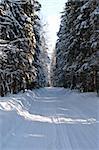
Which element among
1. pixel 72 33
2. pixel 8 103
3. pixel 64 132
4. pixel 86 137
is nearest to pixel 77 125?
pixel 64 132

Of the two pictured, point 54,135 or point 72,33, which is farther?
point 72,33

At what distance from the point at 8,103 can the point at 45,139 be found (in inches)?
277

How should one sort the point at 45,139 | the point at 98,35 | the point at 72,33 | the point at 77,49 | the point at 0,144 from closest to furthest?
the point at 0,144 → the point at 45,139 → the point at 98,35 → the point at 77,49 → the point at 72,33

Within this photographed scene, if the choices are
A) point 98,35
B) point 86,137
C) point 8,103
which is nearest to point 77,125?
point 86,137

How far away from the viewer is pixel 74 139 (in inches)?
451

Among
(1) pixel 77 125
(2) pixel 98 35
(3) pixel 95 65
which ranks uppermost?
(2) pixel 98 35

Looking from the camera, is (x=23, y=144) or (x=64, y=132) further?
(x=64, y=132)

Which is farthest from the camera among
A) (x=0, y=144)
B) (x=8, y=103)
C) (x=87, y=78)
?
(x=87, y=78)

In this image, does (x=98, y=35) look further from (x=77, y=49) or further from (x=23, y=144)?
(x=23, y=144)

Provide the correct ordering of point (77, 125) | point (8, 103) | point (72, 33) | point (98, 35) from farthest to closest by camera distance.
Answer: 1. point (72, 33)
2. point (98, 35)
3. point (8, 103)
4. point (77, 125)

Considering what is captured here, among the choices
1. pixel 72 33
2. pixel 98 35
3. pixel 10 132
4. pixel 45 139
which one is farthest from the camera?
pixel 72 33

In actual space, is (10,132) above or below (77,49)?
below

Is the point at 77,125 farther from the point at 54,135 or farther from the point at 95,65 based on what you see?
the point at 95,65

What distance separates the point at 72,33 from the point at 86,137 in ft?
88.7
